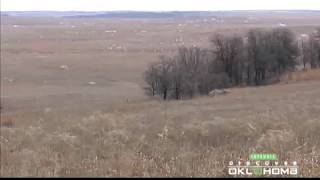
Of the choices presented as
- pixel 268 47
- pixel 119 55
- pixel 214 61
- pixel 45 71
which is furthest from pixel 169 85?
pixel 119 55

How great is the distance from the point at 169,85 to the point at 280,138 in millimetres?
42739

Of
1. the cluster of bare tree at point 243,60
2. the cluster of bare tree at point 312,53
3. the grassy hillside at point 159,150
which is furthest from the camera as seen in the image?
the cluster of bare tree at point 312,53

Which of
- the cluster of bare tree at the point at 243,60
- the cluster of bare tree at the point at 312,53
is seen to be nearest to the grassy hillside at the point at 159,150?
the cluster of bare tree at the point at 243,60

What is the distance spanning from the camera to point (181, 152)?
26.9 ft

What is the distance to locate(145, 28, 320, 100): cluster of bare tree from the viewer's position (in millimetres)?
54816

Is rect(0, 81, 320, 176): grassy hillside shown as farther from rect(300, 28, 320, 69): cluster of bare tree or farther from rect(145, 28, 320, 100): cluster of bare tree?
rect(300, 28, 320, 69): cluster of bare tree

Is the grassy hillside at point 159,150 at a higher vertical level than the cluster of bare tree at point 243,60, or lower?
higher

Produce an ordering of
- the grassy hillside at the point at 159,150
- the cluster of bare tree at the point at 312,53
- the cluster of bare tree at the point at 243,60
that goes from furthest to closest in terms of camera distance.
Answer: the cluster of bare tree at the point at 312,53 < the cluster of bare tree at the point at 243,60 < the grassy hillside at the point at 159,150

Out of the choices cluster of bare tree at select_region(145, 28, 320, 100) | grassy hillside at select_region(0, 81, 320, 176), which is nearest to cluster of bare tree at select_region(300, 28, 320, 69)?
cluster of bare tree at select_region(145, 28, 320, 100)

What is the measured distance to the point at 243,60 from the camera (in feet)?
200

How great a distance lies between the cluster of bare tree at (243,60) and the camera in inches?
2158

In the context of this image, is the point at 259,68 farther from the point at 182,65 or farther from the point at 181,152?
the point at 181,152

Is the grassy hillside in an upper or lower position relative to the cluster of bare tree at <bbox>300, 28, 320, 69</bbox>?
upper

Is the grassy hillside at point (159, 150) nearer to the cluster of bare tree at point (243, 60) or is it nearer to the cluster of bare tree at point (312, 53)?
the cluster of bare tree at point (243, 60)
